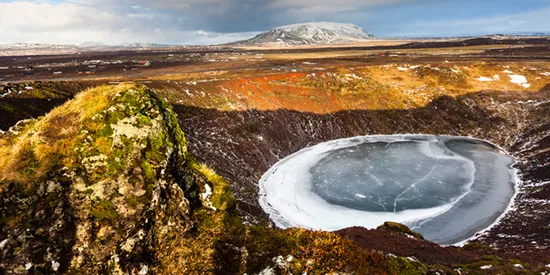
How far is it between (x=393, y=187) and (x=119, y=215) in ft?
110

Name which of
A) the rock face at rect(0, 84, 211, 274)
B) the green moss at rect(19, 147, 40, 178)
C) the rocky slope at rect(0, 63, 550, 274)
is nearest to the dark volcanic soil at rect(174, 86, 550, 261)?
the rocky slope at rect(0, 63, 550, 274)

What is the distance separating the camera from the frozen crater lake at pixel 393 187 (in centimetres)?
2850

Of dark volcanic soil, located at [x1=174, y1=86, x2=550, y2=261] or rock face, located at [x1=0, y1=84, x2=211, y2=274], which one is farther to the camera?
dark volcanic soil, located at [x1=174, y1=86, x2=550, y2=261]

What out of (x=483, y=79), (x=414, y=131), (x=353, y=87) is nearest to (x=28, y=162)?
(x=414, y=131)

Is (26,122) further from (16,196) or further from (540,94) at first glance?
(540,94)

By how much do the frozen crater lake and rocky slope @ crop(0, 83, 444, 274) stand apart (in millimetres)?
20149

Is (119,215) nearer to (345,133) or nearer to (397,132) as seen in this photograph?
(345,133)

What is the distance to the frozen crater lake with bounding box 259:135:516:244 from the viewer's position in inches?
1122

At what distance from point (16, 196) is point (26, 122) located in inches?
122

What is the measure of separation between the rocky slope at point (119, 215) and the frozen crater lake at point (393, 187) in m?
20.1

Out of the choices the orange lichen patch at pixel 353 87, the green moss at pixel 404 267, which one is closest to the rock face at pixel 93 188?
the green moss at pixel 404 267

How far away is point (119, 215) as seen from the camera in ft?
23.8

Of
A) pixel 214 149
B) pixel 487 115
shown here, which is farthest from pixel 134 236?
pixel 487 115

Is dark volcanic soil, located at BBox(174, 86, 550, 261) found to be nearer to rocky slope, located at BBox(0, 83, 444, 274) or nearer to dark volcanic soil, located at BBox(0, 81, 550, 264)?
dark volcanic soil, located at BBox(0, 81, 550, 264)
